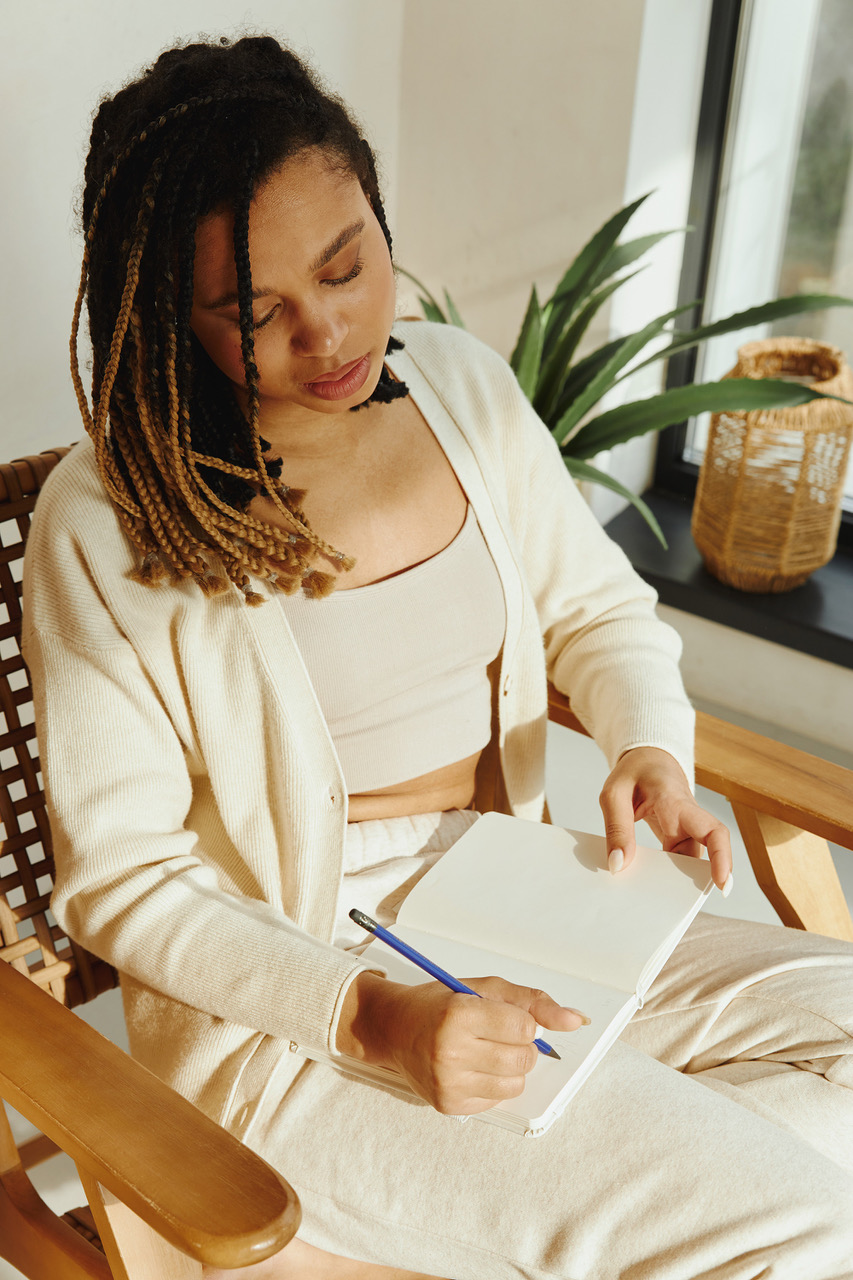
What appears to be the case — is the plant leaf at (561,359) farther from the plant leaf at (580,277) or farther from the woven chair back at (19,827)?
the woven chair back at (19,827)

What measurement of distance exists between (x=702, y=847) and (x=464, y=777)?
31cm

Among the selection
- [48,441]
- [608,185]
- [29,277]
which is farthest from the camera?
[608,185]

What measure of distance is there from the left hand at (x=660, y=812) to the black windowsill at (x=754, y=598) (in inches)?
47.1

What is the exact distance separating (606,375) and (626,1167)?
4.47 feet

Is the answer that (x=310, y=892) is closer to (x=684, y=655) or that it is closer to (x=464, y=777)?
(x=464, y=777)

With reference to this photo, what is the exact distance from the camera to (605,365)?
191 cm

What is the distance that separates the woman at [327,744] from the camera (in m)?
0.84

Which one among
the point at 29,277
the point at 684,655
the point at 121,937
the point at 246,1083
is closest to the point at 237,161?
the point at 121,937

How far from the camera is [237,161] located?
85cm

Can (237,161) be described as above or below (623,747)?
above

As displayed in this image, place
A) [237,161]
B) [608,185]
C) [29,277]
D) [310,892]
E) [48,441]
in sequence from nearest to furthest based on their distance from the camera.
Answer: [237,161], [310,892], [29,277], [48,441], [608,185]

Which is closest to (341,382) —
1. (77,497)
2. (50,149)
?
(77,497)

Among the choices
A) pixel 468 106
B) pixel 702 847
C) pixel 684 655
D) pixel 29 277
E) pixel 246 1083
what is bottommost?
pixel 684 655

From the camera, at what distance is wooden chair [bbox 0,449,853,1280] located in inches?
27.8
